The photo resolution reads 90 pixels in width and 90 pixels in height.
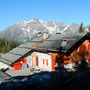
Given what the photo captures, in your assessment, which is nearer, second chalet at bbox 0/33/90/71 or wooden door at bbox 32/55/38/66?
second chalet at bbox 0/33/90/71

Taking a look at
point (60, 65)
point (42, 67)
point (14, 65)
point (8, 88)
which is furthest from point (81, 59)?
point (8, 88)

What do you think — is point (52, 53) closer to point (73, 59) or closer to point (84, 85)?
point (73, 59)

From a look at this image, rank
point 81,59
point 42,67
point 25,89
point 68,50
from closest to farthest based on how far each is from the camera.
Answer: point 25,89 < point 68,50 < point 81,59 < point 42,67

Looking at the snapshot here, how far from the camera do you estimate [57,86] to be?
7.17 m

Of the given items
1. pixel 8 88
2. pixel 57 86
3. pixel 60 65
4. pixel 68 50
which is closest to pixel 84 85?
pixel 57 86

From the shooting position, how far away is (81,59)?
81.9 ft

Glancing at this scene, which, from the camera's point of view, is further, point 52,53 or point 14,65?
point 14,65

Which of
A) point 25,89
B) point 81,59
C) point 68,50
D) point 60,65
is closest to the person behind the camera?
point 25,89

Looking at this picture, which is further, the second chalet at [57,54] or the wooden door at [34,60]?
the wooden door at [34,60]

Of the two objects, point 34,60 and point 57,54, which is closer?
point 57,54

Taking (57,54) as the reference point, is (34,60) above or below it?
below

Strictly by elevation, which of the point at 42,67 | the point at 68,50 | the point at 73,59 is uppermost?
the point at 68,50

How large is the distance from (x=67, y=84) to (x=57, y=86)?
608 millimetres

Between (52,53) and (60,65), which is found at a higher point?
(52,53)
